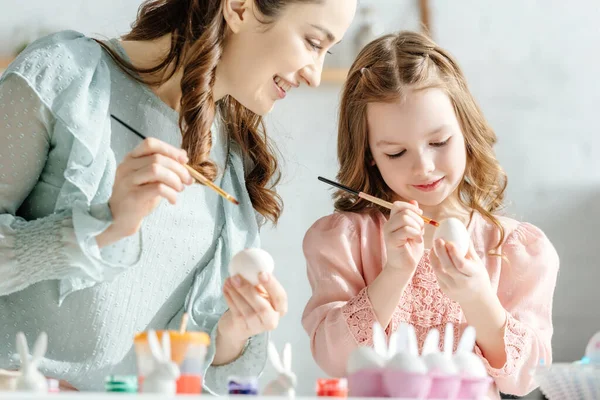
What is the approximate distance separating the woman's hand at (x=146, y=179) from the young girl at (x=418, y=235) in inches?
18.2

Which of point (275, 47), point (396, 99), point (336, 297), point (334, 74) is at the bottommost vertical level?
point (336, 297)

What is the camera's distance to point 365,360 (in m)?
0.96

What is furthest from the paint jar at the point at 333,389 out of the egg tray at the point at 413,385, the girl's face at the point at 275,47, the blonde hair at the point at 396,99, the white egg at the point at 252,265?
the blonde hair at the point at 396,99

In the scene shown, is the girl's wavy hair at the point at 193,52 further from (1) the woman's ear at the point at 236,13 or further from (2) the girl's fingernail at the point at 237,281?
(2) the girl's fingernail at the point at 237,281

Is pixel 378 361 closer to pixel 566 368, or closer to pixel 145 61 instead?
pixel 566 368

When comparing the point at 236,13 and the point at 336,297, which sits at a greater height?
the point at 236,13

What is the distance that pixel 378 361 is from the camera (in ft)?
3.14

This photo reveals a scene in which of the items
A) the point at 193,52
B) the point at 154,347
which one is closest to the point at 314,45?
the point at 193,52

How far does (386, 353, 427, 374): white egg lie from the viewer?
3.05ft

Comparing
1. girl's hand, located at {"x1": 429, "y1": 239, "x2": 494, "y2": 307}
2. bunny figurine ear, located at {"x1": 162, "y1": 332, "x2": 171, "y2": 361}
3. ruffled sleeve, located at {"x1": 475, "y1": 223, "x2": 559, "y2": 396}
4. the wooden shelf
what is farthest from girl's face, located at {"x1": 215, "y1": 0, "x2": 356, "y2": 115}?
the wooden shelf

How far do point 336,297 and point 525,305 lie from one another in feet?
1.14

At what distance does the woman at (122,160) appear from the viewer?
122cm

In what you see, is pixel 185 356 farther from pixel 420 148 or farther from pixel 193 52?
pixel 420 148

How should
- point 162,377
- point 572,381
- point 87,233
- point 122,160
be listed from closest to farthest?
point 162,377 → point 572,381 → point 87,233 → point 122,160
